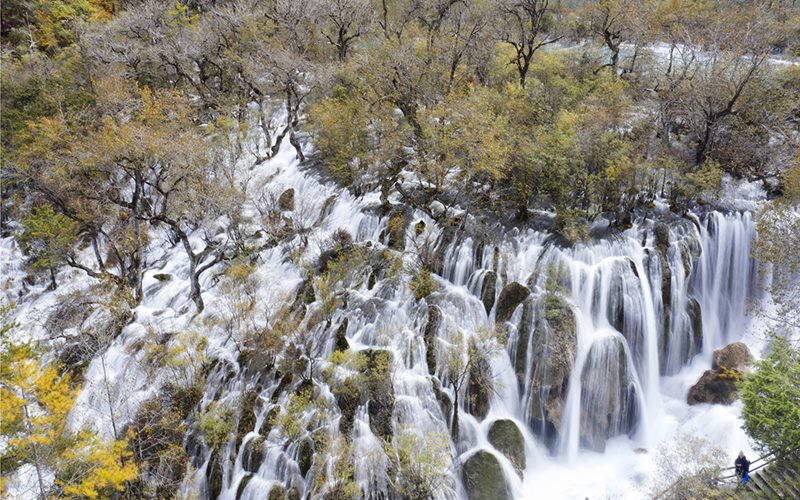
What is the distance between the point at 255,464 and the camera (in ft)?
52.9

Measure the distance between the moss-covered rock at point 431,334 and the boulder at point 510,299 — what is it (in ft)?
8.94

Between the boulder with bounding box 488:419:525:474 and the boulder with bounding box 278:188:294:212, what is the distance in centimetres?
1869

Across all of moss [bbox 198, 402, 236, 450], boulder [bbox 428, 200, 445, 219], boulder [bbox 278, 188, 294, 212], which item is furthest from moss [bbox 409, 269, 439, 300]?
boulder [bbox 278, 188, 294, 212]

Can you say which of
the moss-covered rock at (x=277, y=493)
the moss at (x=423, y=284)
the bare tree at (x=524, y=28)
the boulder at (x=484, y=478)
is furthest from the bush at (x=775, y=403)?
the bare tree at (x=524, y=28)

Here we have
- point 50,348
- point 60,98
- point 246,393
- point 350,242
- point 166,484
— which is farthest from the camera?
point 60,98

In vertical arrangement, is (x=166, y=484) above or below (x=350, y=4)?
below

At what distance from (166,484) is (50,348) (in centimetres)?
1160

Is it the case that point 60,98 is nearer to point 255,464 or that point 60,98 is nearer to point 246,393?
point 246,393

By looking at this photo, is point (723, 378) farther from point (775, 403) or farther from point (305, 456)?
point (305, 456)

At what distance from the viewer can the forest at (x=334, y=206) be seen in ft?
53.6

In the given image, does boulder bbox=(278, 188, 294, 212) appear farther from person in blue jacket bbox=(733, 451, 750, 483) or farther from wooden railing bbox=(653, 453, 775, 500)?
person in blue jacket bbox=(733, 451, 750, 483)

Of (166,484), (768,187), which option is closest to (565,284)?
(768,187)

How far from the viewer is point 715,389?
18.8m

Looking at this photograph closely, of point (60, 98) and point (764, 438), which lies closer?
point (764, 438)
